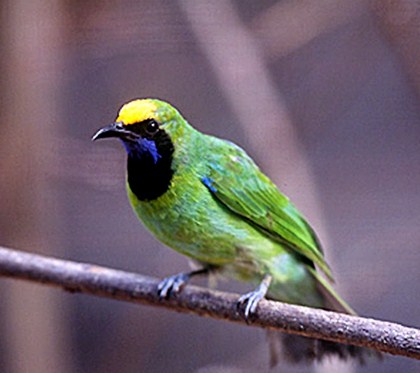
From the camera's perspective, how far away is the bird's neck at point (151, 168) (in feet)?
5.95

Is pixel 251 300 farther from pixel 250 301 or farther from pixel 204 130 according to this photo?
pixel 204 130

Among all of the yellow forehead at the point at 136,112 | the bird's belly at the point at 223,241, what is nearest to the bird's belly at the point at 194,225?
the bird's belly at the point at 223,241

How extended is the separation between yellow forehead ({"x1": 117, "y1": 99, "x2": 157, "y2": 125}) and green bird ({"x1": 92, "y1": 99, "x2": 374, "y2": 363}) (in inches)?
0.5

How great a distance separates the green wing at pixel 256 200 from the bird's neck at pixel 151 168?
0.12 metres

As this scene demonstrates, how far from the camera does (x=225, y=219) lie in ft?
6.51

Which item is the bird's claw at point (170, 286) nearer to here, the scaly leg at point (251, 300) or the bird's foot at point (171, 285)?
Result: the bird's foot at point (171, 285)

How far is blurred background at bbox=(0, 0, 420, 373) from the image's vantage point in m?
2.69

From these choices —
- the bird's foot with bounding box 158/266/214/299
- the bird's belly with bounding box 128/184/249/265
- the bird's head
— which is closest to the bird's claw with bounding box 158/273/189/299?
the bird's foot with bounding box 158/266/214/299

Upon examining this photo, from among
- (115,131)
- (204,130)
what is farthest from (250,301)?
(204,130)

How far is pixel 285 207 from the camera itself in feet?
6.84

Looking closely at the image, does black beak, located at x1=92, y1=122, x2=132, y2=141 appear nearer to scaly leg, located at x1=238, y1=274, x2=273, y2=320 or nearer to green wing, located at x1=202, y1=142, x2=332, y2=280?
green wing, located at x1=202, y1=142, x2=332, y2=280

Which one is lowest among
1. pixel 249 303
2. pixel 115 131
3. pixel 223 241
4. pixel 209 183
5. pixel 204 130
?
pixel 249 303

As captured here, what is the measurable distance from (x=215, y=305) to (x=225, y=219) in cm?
23

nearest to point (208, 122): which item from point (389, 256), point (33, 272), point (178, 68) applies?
point (178, 68)
